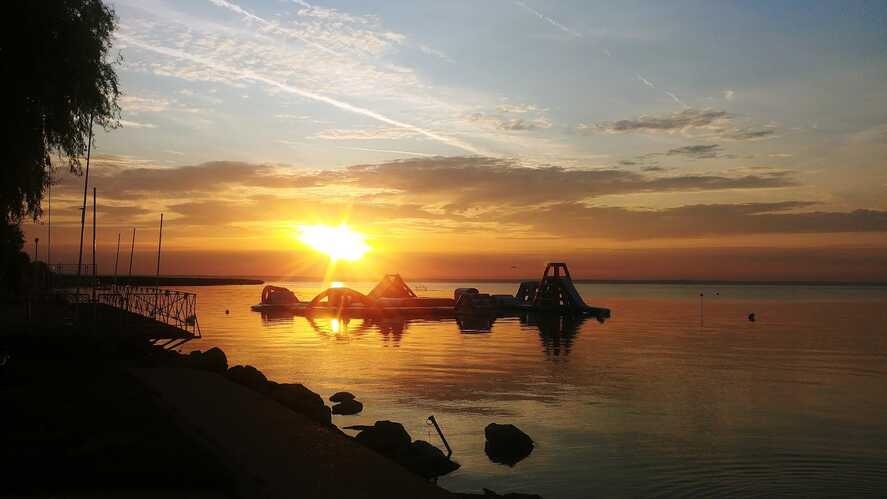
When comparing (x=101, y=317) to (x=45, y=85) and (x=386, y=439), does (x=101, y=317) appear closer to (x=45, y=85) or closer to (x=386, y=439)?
(x=45, y=85)

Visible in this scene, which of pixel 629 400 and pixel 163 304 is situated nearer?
pixel 629 400

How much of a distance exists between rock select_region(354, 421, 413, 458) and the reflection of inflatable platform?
264 feet

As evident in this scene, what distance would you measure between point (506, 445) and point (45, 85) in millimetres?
17249

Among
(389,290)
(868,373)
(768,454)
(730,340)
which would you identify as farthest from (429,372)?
(389,290)

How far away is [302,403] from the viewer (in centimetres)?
2191

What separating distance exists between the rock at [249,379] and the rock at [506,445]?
317 inches

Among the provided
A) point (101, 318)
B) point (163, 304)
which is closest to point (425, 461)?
point (101, 318)

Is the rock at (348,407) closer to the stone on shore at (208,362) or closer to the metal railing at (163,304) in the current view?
the stone on shore at (208,362)

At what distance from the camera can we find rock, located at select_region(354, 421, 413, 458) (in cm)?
1873

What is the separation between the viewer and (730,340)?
64.9m

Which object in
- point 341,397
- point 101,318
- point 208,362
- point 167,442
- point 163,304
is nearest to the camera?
point 167,442

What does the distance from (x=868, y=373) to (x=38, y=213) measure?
43581mm

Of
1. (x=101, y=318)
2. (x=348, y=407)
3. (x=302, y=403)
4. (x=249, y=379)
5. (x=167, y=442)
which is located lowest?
(x=348, y=407)

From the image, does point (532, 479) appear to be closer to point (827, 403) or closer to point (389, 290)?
point (827, 403)
